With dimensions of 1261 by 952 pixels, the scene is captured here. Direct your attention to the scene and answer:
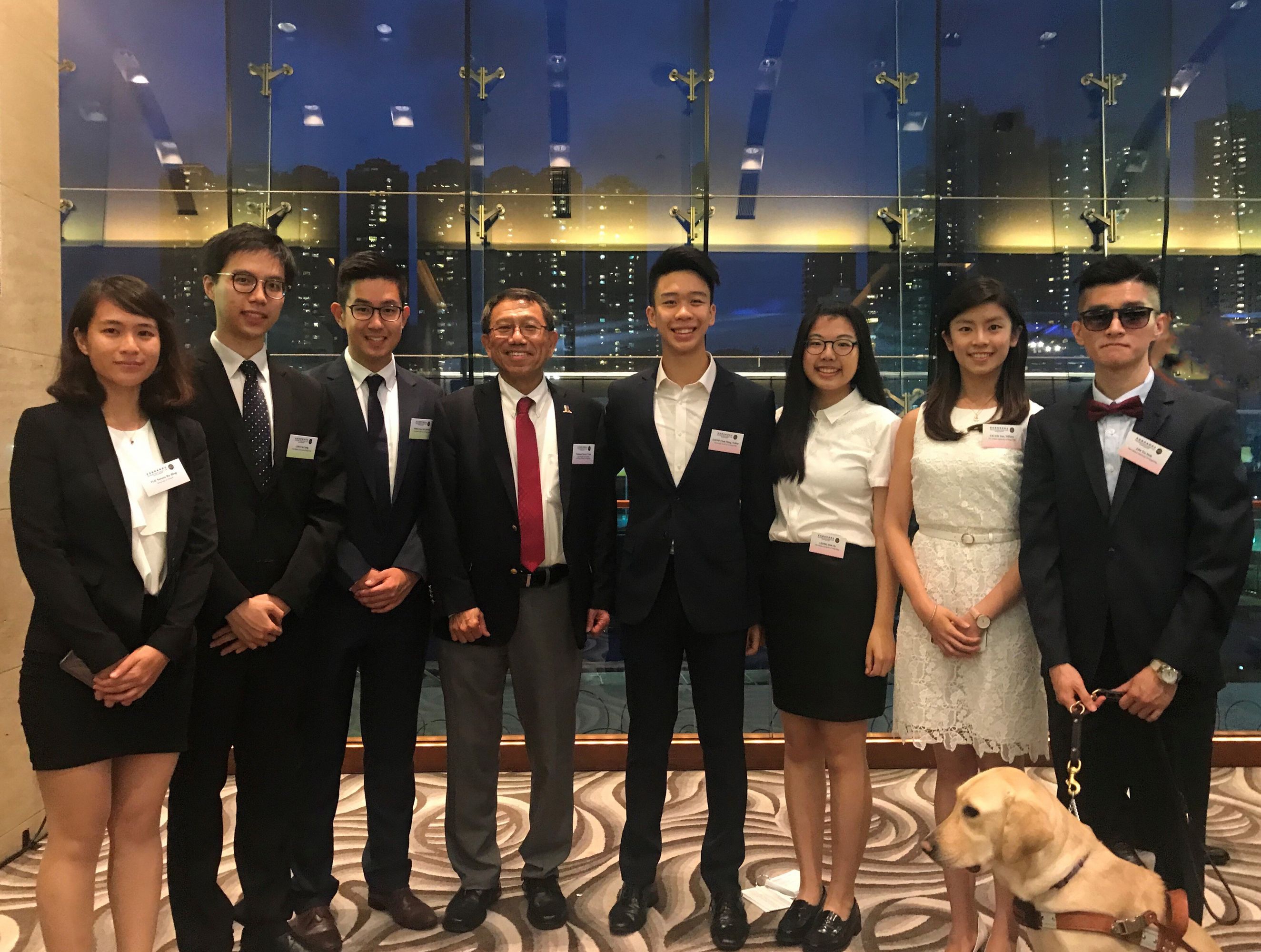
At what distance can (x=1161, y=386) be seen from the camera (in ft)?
6.84

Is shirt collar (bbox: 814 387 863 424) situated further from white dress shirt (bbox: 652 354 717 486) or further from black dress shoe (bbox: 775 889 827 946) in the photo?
black dress shoe (bbox: 775 889 827 946)

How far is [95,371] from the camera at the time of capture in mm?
2002

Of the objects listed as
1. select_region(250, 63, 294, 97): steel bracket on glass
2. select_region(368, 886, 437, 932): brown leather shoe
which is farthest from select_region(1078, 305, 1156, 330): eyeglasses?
select_region(250, 63, 294, 97): steel bracket on glass

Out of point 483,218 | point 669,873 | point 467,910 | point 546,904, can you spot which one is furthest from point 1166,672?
point 483,218

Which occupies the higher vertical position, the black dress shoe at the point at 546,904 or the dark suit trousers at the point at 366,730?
the dark suit trousers at the point at 366,730

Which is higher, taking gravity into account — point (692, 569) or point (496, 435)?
point (496, 435)

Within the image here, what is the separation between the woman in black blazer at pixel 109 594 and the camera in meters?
1.88

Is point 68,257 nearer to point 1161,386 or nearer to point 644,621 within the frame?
point 644,621

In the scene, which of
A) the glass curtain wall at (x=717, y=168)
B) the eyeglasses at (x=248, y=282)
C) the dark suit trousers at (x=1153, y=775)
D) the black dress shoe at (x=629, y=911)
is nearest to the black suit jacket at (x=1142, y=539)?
the dark suit trousers at (x=1153, y=775)

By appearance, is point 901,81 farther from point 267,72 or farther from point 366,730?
point 366,730

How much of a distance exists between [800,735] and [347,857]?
75.0 inches

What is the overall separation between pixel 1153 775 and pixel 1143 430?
3.00 ft

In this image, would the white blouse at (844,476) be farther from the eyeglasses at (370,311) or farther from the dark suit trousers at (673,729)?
the eyeglasses at (370,311)

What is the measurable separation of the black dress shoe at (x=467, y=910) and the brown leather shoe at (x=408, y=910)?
0.18 ft
